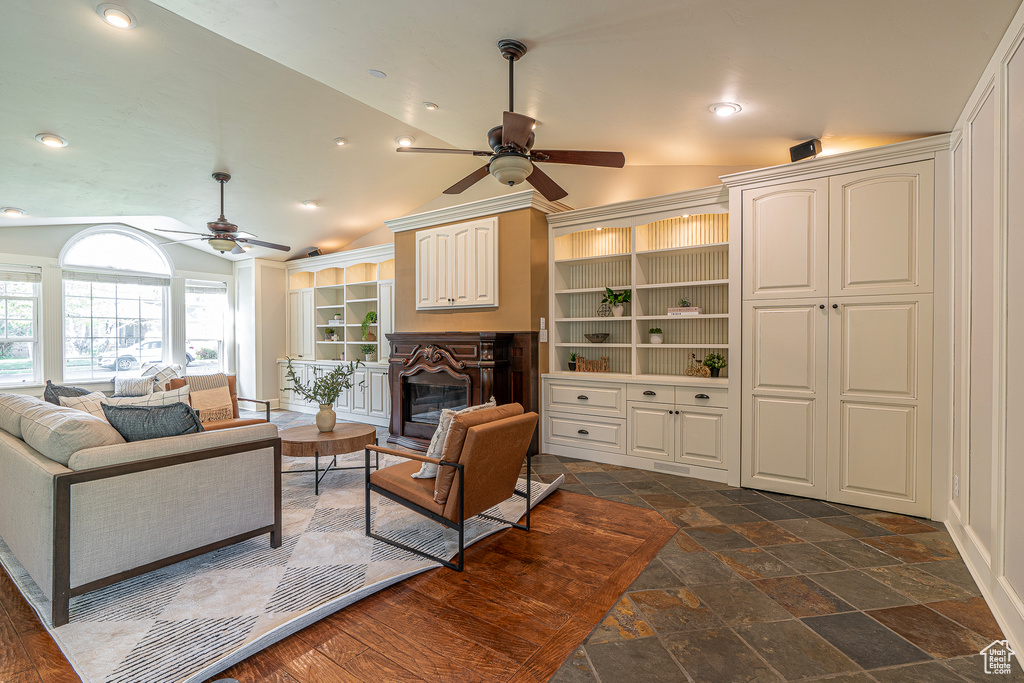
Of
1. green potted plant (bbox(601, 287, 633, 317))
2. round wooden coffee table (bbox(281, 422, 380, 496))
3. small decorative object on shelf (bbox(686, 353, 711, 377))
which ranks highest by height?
green potted plant (bbox(601, 287, 633, 317))

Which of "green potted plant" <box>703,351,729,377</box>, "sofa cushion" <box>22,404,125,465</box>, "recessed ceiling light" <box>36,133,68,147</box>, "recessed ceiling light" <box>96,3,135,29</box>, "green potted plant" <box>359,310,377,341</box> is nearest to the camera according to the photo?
"sofa cushion" <box>22,404,125,465</box>

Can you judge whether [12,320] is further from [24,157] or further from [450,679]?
[450,679]

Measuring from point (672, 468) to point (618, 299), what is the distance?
5.68 feet

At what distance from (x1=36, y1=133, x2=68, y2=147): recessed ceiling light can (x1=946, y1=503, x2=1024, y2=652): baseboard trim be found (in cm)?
686

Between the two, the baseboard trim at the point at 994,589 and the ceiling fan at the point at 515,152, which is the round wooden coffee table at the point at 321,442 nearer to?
the ceiling fan at the point at 515,152

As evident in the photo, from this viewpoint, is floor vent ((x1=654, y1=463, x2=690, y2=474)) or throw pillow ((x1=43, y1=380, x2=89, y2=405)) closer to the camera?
throw pillow ((x1=43, y1=380, x2=89, y2=405))

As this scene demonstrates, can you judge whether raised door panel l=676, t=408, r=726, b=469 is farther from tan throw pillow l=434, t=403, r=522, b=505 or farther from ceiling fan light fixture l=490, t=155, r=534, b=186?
ceiling fan light fixture l=490, t=155, r=534, b=186

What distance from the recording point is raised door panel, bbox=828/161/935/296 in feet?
10.4

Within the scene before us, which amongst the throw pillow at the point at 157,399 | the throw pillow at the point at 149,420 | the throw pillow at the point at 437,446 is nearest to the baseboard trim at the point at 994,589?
the throw pillow at the point at 437,446

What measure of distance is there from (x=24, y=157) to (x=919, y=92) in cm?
696

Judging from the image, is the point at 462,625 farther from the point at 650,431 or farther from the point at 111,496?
the point at 650,431

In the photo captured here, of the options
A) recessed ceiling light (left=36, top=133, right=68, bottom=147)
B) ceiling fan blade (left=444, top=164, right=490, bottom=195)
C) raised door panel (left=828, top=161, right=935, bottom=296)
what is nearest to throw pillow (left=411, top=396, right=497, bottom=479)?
ceiling fan blade (left=444, top=164, right=490, bottom=195)

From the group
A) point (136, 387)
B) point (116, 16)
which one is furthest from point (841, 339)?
point (136, 387)

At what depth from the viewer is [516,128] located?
8.45 feet
